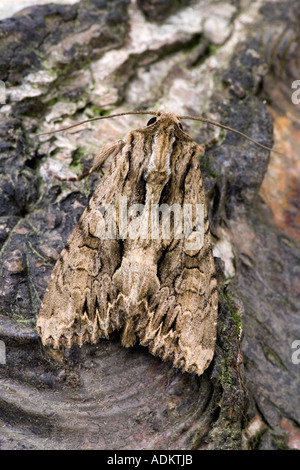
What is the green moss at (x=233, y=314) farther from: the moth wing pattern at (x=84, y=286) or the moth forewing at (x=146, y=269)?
the moth wing pattern at (x=84, y=286)

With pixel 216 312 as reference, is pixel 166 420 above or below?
below

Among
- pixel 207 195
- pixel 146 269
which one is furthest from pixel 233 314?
pixel 207 195

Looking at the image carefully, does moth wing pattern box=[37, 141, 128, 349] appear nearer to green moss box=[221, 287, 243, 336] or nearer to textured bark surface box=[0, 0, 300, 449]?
textured bark surface box=[0, 0, 300, 449]
